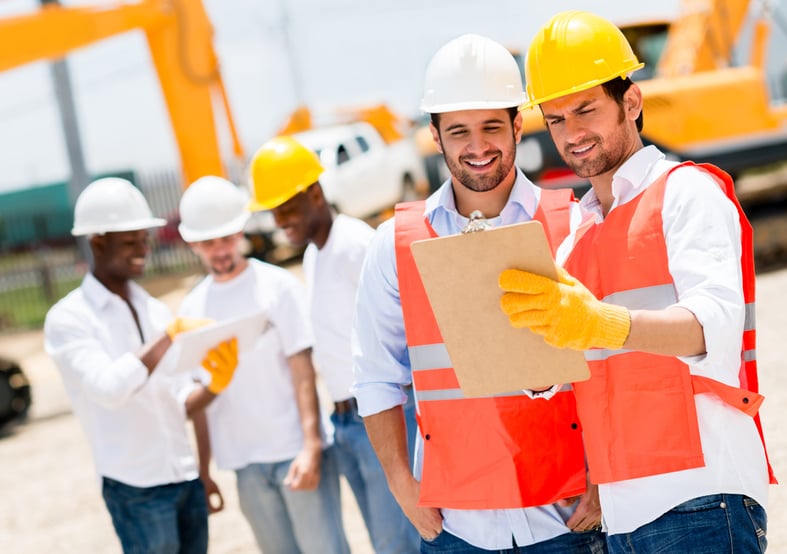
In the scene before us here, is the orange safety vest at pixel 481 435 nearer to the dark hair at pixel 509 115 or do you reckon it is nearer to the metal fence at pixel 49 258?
the dark hair at pixel 509 115

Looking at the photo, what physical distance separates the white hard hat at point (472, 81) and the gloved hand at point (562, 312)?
2.71ft

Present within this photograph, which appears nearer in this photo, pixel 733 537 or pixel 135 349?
pixel 733 537

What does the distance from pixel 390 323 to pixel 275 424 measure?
1563 millimetres

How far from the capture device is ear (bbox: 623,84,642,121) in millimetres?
2512

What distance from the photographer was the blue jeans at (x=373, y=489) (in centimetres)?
413

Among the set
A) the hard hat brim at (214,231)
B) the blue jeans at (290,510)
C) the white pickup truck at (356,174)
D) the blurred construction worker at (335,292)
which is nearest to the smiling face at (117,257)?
the hard hat brim at (214,231)

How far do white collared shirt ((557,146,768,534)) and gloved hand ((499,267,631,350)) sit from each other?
17 centimetres

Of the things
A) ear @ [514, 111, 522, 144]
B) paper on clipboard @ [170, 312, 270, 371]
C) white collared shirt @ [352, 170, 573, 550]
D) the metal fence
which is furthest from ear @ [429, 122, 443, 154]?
the metal fence

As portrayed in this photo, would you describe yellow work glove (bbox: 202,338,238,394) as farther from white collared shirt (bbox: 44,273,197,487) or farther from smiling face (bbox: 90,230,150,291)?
smiling face (bbox: 90,230,150,291)

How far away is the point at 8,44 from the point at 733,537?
1159cm

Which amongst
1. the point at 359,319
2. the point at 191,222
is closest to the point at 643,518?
the point at 359,319

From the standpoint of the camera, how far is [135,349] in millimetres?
4109

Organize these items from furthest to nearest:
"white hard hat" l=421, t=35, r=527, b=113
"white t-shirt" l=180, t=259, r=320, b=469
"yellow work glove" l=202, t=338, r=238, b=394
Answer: "white t-shirt" l=180, t=259, r=320, b=469, "yellow work glove" l=202, t=338, r=238, b=394, "white hard hat" l=421, t=35, r=527, b=113

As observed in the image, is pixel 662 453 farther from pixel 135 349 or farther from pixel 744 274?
pixel 135 349
